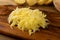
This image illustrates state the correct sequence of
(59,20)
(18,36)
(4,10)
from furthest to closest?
(4,10) < (59,20) < (18,36)

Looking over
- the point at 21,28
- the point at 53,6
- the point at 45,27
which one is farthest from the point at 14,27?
the point at 53,6

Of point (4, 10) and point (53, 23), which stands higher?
point (4, 10)

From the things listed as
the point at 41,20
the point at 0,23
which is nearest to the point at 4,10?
the point at 0,23

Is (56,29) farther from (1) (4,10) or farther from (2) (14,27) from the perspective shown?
(1) (4,10)

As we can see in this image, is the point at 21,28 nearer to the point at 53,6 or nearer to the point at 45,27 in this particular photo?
the point at 45,27

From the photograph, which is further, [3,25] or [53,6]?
[53,6]

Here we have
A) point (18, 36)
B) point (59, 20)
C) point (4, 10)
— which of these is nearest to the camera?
point (18, 36)
